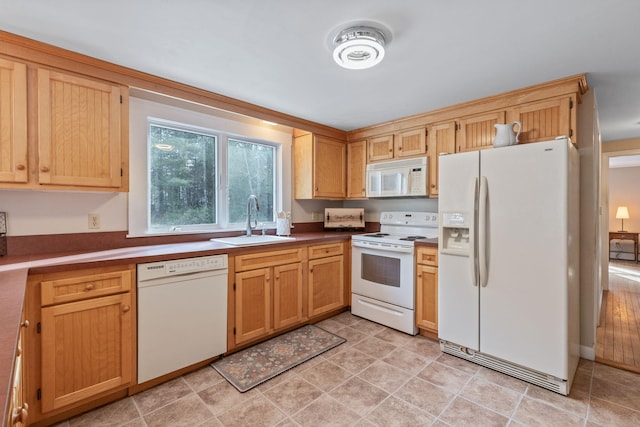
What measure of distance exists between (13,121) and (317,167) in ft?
8.35

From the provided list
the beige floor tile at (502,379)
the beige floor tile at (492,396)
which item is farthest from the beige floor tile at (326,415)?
the beige floor tile at (502,379)

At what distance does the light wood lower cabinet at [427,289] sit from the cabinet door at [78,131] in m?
2.59

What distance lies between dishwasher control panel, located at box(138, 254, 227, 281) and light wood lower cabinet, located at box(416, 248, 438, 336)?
177 centimetres

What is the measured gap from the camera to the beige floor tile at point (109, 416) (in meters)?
1.72

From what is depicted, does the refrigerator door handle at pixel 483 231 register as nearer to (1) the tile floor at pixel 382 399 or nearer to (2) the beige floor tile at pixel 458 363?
(2) the beige floor tile at pixel 458 363

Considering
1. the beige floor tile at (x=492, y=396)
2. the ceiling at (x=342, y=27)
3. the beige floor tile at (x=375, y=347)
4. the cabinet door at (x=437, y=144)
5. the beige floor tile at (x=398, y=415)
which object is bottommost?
the beige floor tile at (x=398, y=415)

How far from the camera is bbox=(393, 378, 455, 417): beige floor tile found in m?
1.85

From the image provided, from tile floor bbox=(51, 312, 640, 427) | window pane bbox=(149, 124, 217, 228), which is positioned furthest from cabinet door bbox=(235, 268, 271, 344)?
window pane bbox=(149, 124, 217, 228)

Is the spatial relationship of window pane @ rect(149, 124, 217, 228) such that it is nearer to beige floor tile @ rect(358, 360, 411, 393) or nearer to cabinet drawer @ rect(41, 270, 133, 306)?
cabinet drawer @ rect(41, 270, 133, 306)

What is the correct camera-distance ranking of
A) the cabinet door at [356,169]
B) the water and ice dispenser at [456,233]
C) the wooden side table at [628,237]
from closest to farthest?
1. the water and ice dispenser at [456,233]
2. the cabinet door at [356,169]
3. the wooden side table at [628,237]

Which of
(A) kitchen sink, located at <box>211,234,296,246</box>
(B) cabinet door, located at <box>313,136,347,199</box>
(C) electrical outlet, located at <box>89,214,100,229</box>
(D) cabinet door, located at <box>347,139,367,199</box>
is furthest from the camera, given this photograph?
(D) cabinet door, located at <box>347,139,367,199</box>

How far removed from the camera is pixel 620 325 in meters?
3.08

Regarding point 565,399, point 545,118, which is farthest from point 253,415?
point 545,118

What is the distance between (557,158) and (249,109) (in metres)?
2.54
